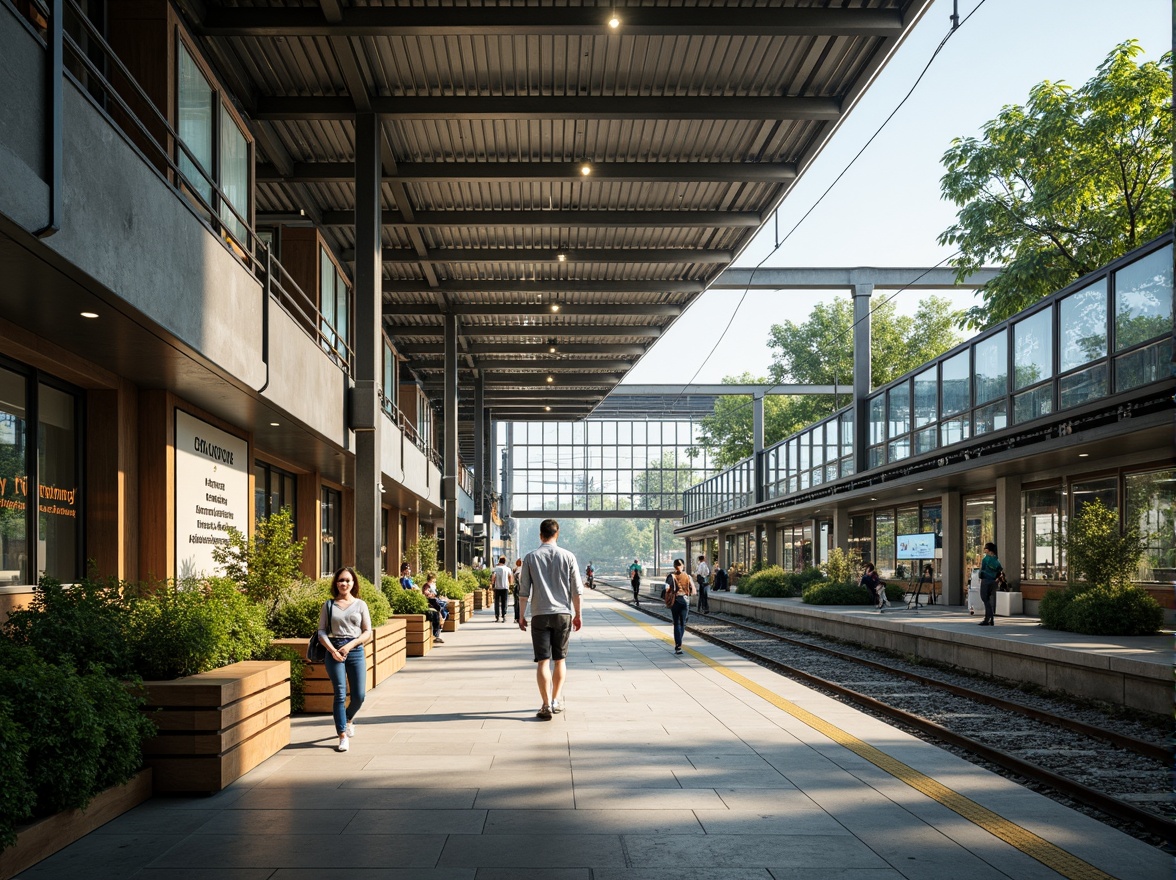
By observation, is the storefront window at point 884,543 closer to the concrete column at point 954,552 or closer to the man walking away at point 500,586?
the concrete column at point 954,552

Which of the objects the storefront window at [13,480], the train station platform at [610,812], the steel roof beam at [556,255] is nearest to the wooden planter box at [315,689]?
the train station platform at [610,812]

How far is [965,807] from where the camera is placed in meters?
7.07

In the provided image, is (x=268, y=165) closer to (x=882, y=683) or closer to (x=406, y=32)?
(x=406, y=32)

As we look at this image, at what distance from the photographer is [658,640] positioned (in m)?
23.5

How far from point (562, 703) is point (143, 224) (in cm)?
677

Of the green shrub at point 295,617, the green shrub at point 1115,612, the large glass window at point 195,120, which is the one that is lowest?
the green shrub at point 1115,612

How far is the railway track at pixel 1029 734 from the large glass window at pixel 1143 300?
22.2 feet

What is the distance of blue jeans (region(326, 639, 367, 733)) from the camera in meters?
9.28

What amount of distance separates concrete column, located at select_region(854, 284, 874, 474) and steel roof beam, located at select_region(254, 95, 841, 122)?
19742 millimetres

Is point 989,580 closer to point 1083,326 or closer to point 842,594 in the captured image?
point 1083,326

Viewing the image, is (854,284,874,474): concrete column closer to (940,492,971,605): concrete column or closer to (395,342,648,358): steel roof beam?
(940,492,971,605): concrete column

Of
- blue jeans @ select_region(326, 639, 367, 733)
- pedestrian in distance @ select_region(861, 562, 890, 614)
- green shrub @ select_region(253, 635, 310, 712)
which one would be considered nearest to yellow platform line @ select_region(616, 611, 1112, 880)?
blue jeans @ select_region(326, 639, 367, 733)

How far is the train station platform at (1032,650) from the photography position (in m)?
13.2

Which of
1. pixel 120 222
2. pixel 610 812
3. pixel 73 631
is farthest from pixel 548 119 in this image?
pixel 610 812
